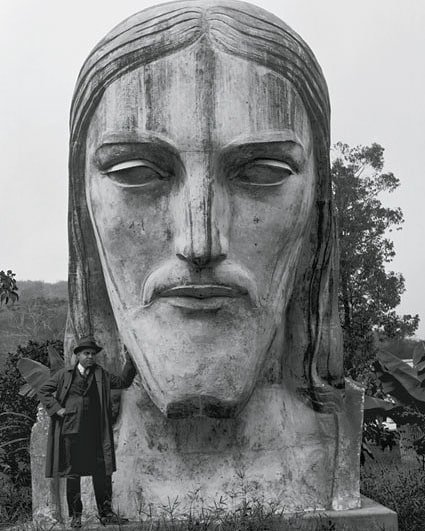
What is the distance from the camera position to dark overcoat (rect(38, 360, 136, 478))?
13.1ft

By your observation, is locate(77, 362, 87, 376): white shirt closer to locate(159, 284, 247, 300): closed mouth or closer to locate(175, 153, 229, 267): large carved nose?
locate(159, 284, 247, 300): closed mouth

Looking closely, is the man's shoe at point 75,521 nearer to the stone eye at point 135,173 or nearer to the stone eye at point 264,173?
the stone eye at point 135,173

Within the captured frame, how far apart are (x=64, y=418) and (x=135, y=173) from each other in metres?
1.41

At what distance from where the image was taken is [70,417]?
13.2 ft

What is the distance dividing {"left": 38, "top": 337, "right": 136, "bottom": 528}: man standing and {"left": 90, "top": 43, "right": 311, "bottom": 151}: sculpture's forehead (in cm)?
126

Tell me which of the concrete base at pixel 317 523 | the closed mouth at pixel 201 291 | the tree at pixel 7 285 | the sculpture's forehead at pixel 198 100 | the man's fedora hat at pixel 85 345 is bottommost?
the concrete base at pixel 317 523

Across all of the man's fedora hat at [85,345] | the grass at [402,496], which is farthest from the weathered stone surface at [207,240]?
the grass at [402,496]

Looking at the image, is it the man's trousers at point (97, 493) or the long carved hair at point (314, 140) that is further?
the long carved hair at point (314, 140)

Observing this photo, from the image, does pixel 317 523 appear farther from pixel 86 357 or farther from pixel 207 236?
pixel 207 236

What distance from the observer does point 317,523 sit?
4133 millimetres

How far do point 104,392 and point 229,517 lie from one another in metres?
0.94

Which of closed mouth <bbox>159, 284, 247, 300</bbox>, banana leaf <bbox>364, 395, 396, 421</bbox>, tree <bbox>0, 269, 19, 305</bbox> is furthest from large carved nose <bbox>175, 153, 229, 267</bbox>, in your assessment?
banana leaf <bbox>364, 395, 396, 421</bbox>

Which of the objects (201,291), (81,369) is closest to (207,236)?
(201,291)

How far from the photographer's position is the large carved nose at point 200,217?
4.06m
